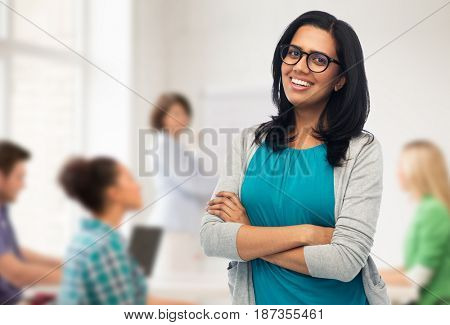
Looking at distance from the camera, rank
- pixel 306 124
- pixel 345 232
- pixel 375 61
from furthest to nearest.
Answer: pixel 375 61 < pixel 306 124 < pixel 345 232

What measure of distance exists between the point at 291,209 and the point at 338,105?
0.19m

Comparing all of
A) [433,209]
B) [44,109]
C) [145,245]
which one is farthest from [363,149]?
[44,109]

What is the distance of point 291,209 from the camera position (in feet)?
3.33

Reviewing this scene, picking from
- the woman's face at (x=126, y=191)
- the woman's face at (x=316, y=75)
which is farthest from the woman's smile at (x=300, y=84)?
the woman's face at (x=126, y=191)

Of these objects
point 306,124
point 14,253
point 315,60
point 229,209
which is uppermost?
point 315,60

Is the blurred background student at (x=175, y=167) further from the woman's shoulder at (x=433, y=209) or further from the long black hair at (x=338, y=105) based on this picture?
the woman's shoulder at (x=433, y=209)

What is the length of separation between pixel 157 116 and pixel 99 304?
1.27ft

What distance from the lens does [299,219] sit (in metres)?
1.01

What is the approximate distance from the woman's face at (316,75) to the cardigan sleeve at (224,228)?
0.48 feet

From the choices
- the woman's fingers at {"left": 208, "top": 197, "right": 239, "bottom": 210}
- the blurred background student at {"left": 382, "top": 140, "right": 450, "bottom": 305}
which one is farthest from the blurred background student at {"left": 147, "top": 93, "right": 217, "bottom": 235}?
the blurred background student at {"left": 382, "top": 140, "right": 450, "bottom": 305}

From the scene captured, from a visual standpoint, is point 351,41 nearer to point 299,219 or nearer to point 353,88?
point 353,88

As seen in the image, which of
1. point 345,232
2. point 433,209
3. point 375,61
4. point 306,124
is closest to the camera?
point 345,232

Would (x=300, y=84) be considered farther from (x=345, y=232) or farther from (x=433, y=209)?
(x=433, y=209)

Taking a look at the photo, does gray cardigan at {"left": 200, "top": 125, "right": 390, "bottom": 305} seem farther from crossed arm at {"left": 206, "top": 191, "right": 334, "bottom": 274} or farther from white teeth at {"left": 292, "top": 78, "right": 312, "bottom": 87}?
white teeth at {"left": 292, "top": 78, "right": 312, "bottom": 87}
